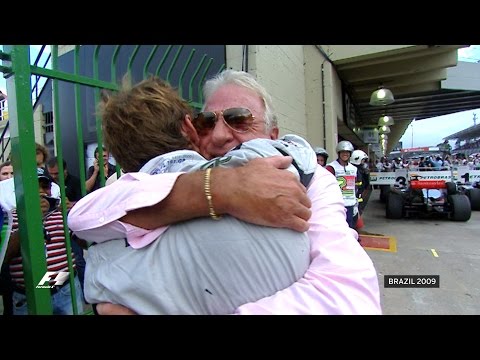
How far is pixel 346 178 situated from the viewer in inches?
234

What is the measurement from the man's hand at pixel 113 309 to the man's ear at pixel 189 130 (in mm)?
577

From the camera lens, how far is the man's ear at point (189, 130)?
3.50 ft

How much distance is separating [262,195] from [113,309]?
0.53m

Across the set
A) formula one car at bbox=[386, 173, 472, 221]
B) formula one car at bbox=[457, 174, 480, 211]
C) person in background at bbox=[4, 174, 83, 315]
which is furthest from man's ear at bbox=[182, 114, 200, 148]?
formula one car at bbox=[457, 174, 480, 211]

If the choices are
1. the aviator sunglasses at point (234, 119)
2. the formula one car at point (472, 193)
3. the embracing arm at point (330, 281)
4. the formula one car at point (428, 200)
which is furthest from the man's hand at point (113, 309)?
the formula one car at point (472, 193)

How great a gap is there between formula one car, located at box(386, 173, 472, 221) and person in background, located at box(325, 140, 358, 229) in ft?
9.74

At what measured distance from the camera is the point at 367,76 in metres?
8.39

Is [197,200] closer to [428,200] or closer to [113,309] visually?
[113,309]

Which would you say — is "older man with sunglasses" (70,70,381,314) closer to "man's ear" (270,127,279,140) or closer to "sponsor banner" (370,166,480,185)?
"man's ear" (270,127,279,140)

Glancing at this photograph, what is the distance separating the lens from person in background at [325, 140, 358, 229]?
5.66 m

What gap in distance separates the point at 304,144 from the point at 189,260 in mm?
581

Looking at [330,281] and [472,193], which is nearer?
[330,281]

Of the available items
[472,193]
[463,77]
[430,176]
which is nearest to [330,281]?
[430,176]

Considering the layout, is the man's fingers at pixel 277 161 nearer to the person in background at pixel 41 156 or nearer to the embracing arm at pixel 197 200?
the embracing arm at pixel 197 200
